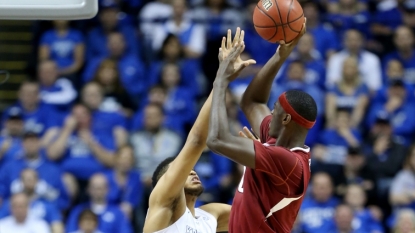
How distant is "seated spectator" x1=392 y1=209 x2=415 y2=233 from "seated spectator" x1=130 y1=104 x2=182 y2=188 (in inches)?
104

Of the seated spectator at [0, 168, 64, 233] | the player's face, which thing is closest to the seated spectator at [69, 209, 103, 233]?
the seated spectator at [0, 168, 64, 233]

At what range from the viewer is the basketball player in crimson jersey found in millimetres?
4539

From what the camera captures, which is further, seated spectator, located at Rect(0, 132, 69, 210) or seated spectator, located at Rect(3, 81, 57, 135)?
seated spectator, located at Rect(3, 81, 57, 135)

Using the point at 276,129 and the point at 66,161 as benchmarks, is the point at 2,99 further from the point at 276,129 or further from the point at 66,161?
the point at 276,129

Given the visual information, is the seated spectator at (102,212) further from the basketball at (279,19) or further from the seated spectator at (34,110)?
the basketball at (279,19)

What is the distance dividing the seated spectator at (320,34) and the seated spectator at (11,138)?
3.93 metres

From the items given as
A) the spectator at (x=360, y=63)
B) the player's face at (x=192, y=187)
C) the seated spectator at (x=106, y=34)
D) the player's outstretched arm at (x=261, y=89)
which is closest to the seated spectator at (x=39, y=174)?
the seated spectator at (x=106, y=34)

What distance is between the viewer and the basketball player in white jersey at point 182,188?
4.99m

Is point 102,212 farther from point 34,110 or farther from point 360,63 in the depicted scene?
point 360,63

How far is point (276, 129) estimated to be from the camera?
15.9 feet

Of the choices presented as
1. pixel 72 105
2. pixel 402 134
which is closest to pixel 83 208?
pixel 72 105

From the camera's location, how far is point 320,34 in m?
10.6

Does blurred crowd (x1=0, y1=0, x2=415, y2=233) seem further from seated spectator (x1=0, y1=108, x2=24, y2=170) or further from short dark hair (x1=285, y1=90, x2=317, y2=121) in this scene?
short dark hair (x1=285, y1=90, x2=317, y2=121)

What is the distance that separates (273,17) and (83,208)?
4.55 meters
